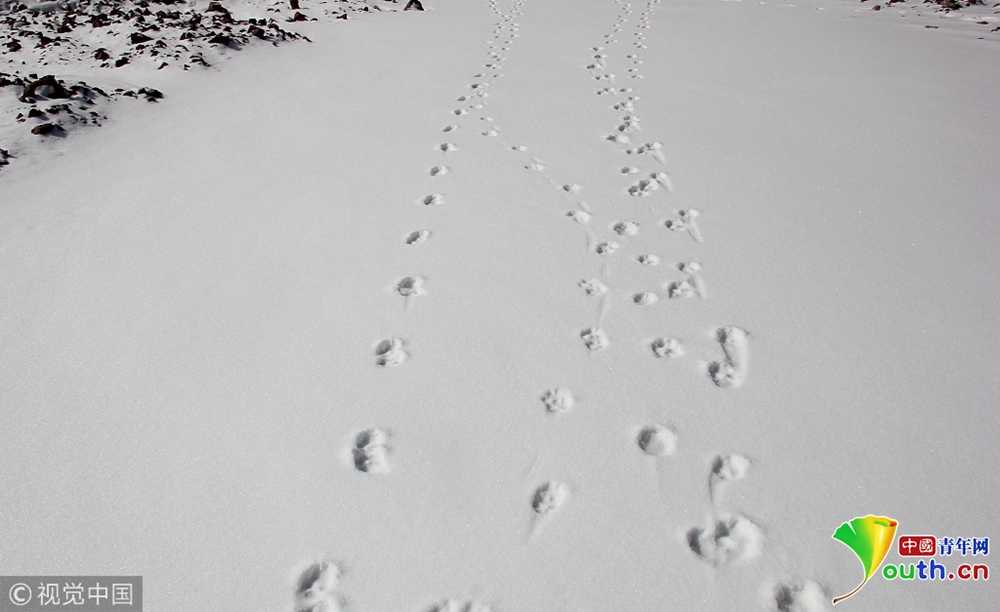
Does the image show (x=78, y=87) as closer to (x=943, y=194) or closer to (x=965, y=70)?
(x=943, y=194)

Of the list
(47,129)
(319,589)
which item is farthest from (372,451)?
(47,129)

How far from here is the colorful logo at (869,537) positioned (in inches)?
65.5

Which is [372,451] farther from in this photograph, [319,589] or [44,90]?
[44,90]

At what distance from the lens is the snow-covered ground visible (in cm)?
173

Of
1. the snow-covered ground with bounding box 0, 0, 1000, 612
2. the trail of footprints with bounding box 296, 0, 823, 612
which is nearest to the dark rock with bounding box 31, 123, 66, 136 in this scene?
the snow-covered ground with bounding box 0, 0, 1000, 612
